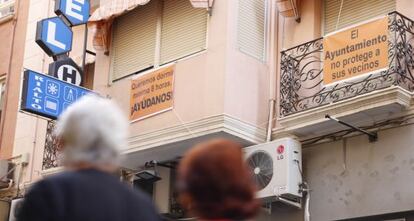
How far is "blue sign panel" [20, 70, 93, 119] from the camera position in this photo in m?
13.6

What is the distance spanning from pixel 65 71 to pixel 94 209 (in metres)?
11.8

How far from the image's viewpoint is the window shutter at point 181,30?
1334cm

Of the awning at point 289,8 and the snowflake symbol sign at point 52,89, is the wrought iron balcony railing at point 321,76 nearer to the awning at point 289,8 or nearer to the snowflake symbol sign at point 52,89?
the awning at point 289,8

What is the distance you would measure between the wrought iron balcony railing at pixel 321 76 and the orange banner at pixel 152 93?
1941 mm

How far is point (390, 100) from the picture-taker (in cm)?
1069

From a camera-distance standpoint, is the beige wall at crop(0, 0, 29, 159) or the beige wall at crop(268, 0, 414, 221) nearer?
the beige wall at crop(268, 0, 414, 221)

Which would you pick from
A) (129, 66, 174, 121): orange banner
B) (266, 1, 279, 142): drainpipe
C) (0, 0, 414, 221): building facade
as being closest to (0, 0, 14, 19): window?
(0, 0, 414, 221): building facade

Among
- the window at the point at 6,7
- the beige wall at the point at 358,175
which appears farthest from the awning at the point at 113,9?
the window at the point at 6,7

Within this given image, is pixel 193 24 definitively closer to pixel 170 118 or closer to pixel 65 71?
pixel 170 118

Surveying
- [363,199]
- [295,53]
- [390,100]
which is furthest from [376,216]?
[295,53]

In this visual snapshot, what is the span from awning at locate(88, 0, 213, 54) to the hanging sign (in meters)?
0.56

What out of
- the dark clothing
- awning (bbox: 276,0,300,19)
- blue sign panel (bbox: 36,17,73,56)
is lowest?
the dark clothing

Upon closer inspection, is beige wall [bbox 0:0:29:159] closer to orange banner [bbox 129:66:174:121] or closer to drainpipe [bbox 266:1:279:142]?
orange banner [bbox 129:66:174:121]

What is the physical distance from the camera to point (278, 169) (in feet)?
38.1
